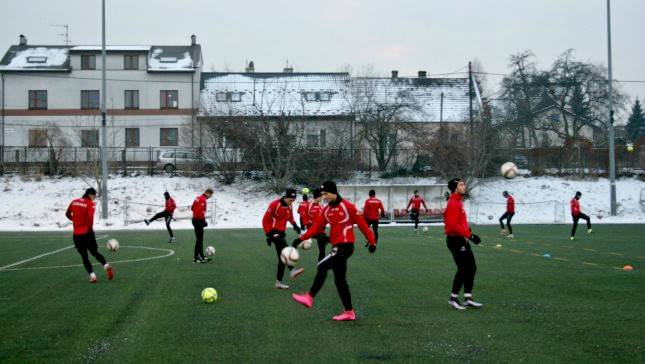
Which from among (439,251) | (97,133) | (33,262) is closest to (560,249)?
(439,251)

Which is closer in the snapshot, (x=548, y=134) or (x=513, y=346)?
(x=513, y=346)

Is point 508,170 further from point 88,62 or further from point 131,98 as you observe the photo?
point 88,62

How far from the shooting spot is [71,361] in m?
7.41

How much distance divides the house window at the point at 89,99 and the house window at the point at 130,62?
3.37 meters

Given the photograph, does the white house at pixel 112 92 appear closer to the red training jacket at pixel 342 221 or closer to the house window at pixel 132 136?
the house window at pixel 132 136

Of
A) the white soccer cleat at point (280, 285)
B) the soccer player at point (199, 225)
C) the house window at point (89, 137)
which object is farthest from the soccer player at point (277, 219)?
the house window at point (89, 137)

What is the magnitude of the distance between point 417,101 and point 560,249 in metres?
39.1

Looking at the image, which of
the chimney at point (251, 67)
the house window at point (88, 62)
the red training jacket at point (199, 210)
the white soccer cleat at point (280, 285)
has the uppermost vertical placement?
the chimney at point (251, 67)

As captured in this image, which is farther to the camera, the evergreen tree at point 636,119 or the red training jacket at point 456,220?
the evergreen tree at point 636,119

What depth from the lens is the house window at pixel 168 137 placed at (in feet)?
189

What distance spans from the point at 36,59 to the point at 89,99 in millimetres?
6185

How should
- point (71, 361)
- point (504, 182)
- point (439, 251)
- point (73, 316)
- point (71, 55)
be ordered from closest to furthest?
point (71, 361) → point (73, 316) → point (439, 251) → point (504, 182) → point (71, 55)

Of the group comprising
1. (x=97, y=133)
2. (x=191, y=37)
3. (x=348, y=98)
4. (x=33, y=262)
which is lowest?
(x=33, y=262)

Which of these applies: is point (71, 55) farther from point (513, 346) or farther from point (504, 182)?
point (513, 346)
